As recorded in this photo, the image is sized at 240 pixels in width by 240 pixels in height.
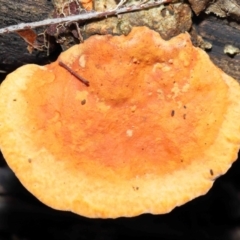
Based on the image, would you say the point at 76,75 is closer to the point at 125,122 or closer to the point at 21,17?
the point at 125,122

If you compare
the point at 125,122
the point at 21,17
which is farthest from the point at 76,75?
the point at 21,17

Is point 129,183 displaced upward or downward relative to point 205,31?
downward

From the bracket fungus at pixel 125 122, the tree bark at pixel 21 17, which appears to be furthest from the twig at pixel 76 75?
the tree bark at pixel 21 17

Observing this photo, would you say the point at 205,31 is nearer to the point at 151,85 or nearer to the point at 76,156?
the point at 151,85

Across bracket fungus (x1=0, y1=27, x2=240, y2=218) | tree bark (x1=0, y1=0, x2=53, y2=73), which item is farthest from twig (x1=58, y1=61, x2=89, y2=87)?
tree bark (x1=0, y1=0, x2=53, y2=73)

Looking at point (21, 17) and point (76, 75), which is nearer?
point (76, 75)

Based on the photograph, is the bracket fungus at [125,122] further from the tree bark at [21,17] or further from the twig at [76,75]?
the tree bark at [21,17]

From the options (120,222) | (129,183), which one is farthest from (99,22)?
(120,222)

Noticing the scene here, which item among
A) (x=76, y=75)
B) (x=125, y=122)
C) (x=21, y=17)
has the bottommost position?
(x=125, y=122)
